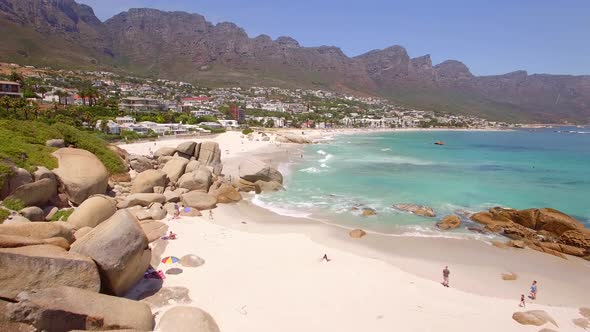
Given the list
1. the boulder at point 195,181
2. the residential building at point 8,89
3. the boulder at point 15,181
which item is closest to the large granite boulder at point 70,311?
the boulder at point 15,181

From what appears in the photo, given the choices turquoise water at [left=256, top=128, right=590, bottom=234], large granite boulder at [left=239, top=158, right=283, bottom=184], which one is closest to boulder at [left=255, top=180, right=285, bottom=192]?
large granite boulder at [left=239, top=158, right=283, bottom=184]

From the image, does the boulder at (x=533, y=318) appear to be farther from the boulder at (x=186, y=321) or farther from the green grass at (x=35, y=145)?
the green grass at (x=35, y=145)

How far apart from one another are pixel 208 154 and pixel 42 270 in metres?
20.8

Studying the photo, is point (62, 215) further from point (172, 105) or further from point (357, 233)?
point (172, 105)

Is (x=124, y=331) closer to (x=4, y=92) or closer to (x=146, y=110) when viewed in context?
(x=4, y=92)

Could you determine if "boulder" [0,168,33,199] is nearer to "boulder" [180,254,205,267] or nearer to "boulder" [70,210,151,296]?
"boulder" [70,210,151,296]

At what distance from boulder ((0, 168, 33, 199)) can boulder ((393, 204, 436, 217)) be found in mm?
19486

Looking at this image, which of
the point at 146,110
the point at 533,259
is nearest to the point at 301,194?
the point at 533,259

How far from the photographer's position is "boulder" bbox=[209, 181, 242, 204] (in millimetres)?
22106

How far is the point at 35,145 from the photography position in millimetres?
17625

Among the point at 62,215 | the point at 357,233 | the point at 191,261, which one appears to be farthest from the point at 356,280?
the point at 62,215

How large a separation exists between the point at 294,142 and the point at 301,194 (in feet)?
149

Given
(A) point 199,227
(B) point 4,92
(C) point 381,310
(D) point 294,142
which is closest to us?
(C) point 381,310

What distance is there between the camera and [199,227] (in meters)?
16.7
